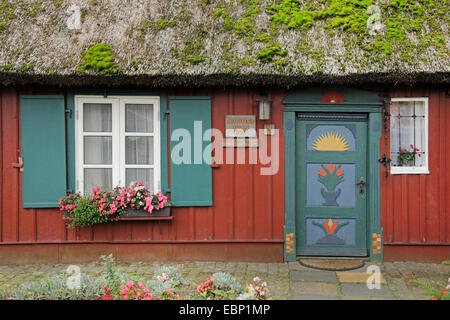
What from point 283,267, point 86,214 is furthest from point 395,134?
point 86,214

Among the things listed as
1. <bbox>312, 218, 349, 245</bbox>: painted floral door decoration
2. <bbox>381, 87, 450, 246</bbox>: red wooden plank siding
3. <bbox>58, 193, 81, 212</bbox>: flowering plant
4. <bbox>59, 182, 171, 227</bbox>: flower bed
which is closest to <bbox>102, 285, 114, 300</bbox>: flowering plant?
<bbox>59, 182, 171, 227</bbox>: flower bed

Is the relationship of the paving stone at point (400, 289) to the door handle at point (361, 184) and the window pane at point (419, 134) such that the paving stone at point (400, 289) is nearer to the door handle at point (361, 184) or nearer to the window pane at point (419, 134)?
the door handle at point (361, 184)

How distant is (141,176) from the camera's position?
4.89 meters

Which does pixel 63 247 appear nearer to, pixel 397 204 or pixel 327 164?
pixel 327 164

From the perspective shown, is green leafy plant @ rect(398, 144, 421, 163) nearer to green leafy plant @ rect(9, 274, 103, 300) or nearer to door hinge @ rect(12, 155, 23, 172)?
green leafy plant @ rect(9, 274, 103, 300)

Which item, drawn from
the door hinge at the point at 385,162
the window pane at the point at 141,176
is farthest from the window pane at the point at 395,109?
the window pane at the point at 141,176

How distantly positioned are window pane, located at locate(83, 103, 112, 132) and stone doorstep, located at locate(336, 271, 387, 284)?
11.8 feet

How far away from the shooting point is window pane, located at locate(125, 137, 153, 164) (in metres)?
4.87

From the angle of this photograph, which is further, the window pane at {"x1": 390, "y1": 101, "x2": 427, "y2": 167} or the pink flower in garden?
the window pane at {"x1": 390, "y1": 101, "x2": 427, "y2": 167}

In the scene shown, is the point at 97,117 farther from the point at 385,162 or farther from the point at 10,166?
the point at 385,162

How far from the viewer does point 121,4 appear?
4.96m

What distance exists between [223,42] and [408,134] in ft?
9.31

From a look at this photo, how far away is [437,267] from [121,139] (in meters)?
4.53

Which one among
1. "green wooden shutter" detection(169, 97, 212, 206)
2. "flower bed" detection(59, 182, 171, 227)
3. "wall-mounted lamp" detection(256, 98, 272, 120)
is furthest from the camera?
"green wooden shutter" detection(169, 97, 212, 206)
